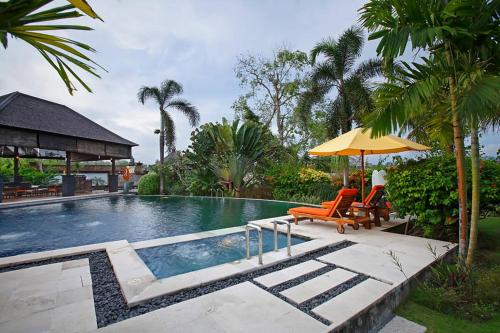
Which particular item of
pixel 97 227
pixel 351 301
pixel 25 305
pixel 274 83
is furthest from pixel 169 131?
pixel 351 301

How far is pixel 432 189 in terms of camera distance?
5.18m

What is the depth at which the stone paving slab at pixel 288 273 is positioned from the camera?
3.73 metres

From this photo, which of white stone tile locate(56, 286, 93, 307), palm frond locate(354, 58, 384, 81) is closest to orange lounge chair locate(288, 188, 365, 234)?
white stone tile locate(56, 286, 93, 307)

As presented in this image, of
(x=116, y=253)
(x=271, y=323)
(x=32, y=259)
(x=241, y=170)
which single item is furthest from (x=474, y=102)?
(x=241, y=170)

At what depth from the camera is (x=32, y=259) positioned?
4852mm

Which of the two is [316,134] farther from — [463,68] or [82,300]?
[82,300]

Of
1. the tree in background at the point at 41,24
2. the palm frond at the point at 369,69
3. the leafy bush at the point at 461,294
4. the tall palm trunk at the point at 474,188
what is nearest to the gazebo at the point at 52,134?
the tree in background at the point at 41,24

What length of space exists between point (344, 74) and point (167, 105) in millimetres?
14180

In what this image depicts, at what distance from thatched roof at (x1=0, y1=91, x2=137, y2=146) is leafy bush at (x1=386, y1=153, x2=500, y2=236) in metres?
19.0

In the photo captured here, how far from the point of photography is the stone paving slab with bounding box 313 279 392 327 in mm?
2795

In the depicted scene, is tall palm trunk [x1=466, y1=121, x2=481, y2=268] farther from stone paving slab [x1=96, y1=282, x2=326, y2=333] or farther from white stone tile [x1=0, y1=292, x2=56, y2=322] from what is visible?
white stone tile [x1=0, y1=292, x2=56, y2=322]

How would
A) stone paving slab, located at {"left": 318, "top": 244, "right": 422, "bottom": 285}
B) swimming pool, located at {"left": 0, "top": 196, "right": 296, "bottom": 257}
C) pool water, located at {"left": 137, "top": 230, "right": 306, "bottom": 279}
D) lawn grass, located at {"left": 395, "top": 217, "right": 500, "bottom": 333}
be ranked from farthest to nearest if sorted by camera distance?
swimming pool, located at {"left": 0, "top": 196, "right": 296, "bottom": 257}, pool water, located at {"left": 137, "top": 230, "right": 306, "bottom": 279}, stone paving slab, located at {"left": 318, "top": 244, "right": 422, "bottom": 285}, lawn grass, located at {"left": 395, "top": 217, "right": 500, "bottom": 333}

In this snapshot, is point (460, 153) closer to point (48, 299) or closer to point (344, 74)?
point (48, 299)

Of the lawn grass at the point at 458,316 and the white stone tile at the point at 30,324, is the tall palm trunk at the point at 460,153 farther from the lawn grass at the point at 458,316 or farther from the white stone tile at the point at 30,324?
the white stone tile at the point at 30,324
